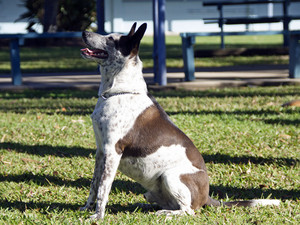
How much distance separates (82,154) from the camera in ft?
17.5

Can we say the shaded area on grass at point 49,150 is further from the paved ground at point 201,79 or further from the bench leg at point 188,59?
the bench leg at point 188,59

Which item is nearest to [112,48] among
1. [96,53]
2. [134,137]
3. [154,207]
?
[96,53]

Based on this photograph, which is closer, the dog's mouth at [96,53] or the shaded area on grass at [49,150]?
the dog's mouth at [96,53]

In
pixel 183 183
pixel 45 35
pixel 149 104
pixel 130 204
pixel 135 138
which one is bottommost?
pixel 130 204

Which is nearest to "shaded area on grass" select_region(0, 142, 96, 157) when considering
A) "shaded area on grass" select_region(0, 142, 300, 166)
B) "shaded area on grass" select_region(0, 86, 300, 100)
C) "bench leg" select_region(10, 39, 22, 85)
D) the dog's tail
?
"shaded area on grass" select_region(0, 142, 300, 166)

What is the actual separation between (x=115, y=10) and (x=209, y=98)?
26136mm

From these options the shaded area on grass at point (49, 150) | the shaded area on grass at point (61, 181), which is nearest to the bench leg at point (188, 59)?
the shaded area on grass at point (49, 150)

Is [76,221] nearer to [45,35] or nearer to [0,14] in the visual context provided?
[45,35]

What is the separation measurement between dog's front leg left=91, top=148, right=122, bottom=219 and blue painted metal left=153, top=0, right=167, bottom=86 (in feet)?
20.3

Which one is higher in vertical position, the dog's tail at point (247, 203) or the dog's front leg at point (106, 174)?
the dog's front leg at point (106, 174)

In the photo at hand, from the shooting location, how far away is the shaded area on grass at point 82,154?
500cm

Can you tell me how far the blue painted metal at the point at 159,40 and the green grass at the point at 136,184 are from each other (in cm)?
118

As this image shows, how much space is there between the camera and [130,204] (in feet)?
13.1

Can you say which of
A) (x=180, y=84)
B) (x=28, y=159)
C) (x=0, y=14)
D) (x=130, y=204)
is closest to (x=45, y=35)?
(x=180, y=84)
